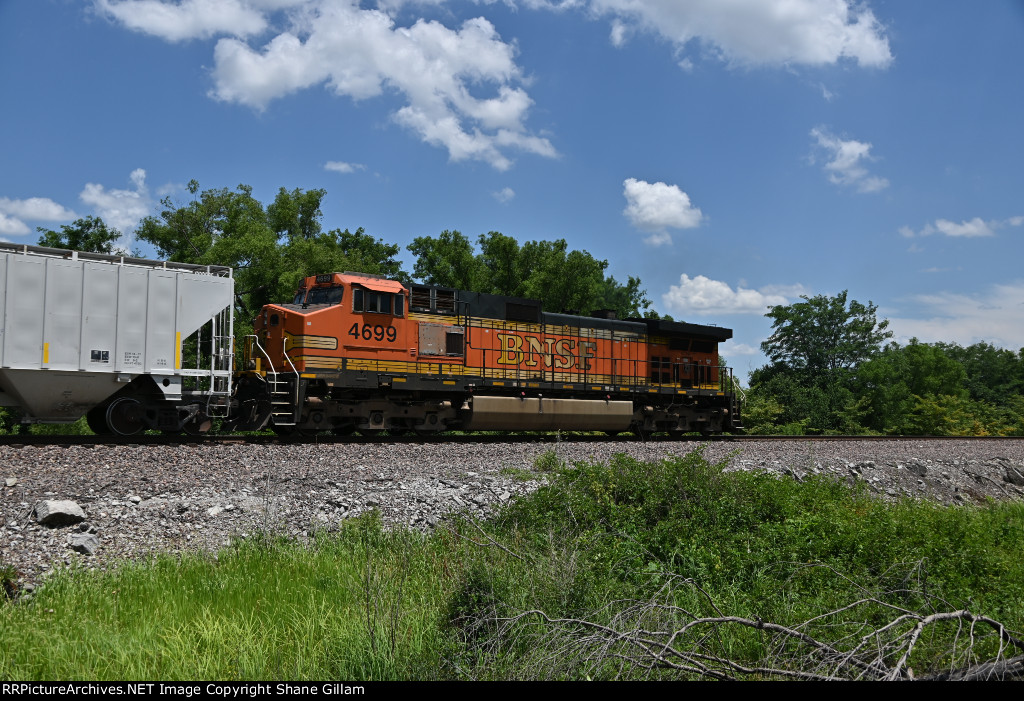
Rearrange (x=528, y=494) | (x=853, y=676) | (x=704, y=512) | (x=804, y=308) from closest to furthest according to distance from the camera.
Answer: (x=853, y=676), (x=704, y=512), (x=528, y=494), (x=804, y=308)

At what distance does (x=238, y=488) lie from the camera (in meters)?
8.63

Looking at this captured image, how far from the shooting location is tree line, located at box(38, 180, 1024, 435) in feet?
109

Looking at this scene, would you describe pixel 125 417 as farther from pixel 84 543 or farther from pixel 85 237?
pixel 85 237

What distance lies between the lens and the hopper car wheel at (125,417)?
12.9 metres

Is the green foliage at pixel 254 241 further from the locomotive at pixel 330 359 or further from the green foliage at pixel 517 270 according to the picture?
the locomotive at pixel 330 359

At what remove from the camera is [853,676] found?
3.41 metres

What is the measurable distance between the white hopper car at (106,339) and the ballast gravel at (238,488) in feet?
6.47

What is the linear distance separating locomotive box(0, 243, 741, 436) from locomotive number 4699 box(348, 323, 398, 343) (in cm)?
3

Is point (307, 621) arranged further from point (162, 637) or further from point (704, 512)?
point (704, 512)

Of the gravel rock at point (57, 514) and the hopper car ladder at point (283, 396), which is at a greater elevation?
the hopper car ladder at point (283, 396)

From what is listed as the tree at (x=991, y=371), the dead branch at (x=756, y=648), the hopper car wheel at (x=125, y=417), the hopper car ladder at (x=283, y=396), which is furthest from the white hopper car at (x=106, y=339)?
the tree at (x=991, y=371)

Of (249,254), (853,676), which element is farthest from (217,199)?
(853,676)

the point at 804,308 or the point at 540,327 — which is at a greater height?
the point at 804,308

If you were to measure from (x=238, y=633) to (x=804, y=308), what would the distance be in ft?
199
